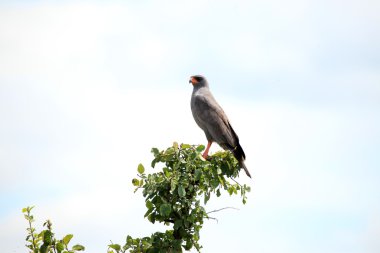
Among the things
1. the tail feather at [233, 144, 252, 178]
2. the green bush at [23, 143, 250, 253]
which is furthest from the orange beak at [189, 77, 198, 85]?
the green bush at [23, 143, 250, 253]

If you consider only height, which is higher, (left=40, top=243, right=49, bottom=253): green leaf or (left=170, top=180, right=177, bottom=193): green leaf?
(left=170, top=180, right=177, bottom=193): green leaf

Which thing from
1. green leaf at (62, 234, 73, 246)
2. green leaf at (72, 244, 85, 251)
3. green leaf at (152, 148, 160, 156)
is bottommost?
green leaf at (72, 244, 85, 251)

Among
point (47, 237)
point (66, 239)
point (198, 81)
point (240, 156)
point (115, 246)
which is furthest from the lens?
point (198, 81)

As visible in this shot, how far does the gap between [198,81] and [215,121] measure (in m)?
1.39

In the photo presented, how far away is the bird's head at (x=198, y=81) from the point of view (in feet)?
35.0

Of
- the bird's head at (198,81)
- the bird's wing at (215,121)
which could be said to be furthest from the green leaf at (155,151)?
the bird's head at (198,81)

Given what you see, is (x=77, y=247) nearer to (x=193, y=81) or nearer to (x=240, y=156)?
(x=240, y=156)

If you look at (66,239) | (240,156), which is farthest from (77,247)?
(240,156)

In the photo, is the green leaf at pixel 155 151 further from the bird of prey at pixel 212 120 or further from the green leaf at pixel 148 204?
the bird of prey at pixel 212 120

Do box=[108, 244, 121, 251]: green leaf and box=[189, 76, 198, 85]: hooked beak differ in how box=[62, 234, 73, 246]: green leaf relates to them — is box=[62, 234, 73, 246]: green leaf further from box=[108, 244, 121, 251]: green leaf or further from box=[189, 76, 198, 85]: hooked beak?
box=[189, 76, 198, 85]: hooked beak

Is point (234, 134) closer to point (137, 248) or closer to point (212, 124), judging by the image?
point (212, 124)

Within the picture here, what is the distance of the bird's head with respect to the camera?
10669 millimetres

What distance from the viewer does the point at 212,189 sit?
243 inches

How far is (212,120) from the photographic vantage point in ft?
31.6
